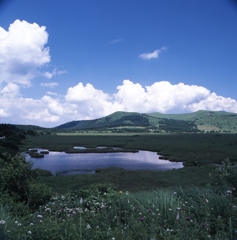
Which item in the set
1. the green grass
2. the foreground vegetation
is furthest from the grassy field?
the foreground vegetation

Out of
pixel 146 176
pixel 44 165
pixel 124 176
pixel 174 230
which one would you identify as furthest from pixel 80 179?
pixel 174 230

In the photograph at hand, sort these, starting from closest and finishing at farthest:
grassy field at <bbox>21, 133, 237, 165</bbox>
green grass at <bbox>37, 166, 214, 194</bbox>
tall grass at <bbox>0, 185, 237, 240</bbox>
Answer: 1. tall grass at <bbox>0, 185, 237, 240</bbox>
2. green grass at <bbox>37, 166, 214, 194</bbox>
3. grassy field at <bbox>21, 133, 237, 165</bbox>

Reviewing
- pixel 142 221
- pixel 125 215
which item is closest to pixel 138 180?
pixel 125 215

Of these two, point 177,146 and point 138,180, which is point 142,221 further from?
point 177,146

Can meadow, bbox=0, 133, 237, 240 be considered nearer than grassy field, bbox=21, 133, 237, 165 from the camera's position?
Yes

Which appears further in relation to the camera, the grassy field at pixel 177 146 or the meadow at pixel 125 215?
the grassy field at pixel 177 146

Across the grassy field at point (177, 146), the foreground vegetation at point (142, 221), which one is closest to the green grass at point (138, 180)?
the grassy field at point (177, 146)

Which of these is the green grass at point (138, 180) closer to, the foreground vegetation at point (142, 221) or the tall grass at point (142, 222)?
the foreground vegetation at point (142, 221)

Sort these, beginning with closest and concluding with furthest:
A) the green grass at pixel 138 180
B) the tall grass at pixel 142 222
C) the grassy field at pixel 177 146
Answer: the tall grass at pixel 142 222 → the green grass at pixel 138 180 → the grassy field at pixel 177 146

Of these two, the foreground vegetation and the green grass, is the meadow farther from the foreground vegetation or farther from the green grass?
the green grass

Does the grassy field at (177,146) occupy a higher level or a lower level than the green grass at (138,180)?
higher

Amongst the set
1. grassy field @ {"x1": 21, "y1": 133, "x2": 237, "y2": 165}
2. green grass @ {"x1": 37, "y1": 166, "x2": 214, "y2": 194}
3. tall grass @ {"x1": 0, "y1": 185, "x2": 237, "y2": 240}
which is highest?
tall grass @ {"x1": 0, "y1": 185, "x2": 237, "y2": 240}

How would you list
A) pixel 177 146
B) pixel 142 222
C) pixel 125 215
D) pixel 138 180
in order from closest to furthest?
pixel 142 222
pixel 125 215
pixel 138 180
pixel 177 146

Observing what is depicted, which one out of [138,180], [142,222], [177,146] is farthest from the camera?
[177,146]
